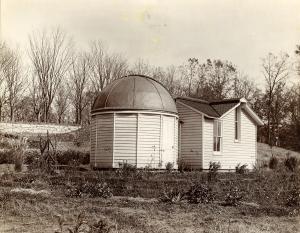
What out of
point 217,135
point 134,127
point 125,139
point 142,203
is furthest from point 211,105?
point 142,203

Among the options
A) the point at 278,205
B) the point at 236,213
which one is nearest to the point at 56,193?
the point at 236,213

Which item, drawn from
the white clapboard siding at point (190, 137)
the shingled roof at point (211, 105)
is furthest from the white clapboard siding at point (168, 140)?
the shingled roof at point (211, 105)

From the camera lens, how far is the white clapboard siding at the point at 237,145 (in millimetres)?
26938

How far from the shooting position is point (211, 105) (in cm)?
2855

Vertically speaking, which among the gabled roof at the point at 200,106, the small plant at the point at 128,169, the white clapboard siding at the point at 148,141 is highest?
the gabled roof at the point at 200,106

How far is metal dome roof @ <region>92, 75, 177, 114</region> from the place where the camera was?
22047 millimetres

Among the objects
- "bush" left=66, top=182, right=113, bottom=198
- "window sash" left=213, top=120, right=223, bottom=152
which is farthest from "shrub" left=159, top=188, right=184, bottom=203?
"window sash" left=213, top=120, right=223, bottom=152

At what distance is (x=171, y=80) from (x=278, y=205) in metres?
49.8

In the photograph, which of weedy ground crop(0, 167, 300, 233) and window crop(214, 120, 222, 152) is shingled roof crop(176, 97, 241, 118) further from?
weedy ground crop(0, 167, 300, 233)

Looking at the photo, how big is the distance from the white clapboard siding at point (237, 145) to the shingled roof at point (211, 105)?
0.45m

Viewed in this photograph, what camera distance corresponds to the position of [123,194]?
51.9 ft

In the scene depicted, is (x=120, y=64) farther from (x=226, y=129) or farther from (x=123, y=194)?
(x=123, y=194)

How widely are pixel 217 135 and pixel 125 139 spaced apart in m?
7.03

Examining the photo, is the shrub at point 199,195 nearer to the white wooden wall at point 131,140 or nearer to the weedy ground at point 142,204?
the weedy ground at point 142,204
